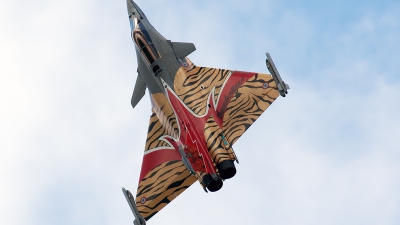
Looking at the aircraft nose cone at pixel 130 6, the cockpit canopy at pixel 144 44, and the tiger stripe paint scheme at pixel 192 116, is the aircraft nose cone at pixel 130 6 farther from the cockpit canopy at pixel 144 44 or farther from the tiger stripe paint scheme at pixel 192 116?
the tiger stripe paint scheme at pixel 192 116

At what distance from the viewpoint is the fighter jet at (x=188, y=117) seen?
129 feet

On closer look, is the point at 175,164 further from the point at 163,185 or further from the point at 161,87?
the point at 161,87

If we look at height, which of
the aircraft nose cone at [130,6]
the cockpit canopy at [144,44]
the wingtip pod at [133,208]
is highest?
the aircraft nose cone at [130,6]

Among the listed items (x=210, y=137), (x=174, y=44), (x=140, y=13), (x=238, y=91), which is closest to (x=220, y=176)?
(x=210, y=137)

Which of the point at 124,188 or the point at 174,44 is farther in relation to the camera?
the point at 174,44

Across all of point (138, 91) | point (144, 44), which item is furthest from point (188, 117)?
point (138, 91)

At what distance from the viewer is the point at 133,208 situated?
4100cm

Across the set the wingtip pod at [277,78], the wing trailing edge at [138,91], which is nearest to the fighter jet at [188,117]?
the wingtip pod at [277,78]

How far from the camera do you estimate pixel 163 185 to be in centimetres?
4150

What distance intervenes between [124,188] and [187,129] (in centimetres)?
412

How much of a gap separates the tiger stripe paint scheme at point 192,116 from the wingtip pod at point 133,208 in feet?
2.24

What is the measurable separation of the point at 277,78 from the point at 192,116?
425cm

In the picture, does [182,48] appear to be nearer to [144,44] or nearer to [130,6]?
[144,44]

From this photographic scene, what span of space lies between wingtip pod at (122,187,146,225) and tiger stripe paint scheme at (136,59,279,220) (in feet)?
2.24
